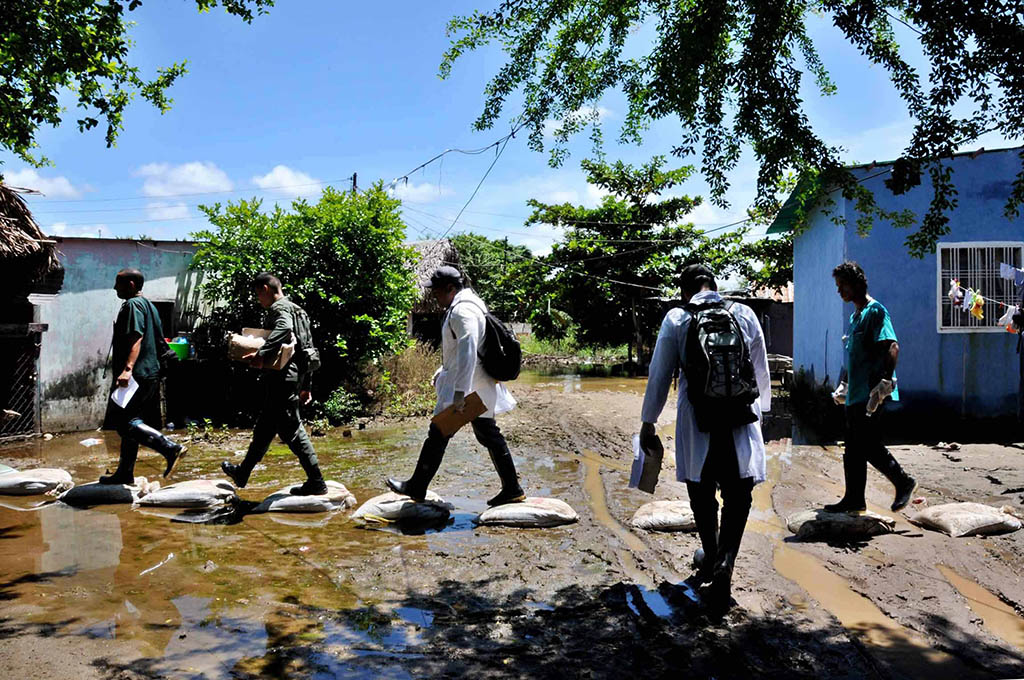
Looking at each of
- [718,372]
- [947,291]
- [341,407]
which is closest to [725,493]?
[718,372]

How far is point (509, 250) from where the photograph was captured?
50.0 meters

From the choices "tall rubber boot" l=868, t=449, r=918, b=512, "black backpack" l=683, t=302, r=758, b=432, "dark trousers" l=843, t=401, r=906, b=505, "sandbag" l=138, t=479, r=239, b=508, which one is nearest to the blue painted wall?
"tall rubber boot" l=868, t=449, r=918, b=512

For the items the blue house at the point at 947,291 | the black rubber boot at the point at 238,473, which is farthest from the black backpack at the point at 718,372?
the blue house at the point at 947,291

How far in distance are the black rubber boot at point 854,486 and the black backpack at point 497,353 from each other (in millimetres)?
2535

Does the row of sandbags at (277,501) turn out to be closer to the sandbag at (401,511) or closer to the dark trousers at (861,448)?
the sandbag at (401,511)

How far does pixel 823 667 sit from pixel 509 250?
4737 centimetres

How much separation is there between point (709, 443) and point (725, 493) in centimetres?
30

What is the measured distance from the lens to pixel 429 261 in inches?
832

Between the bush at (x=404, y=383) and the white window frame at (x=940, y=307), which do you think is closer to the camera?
the white window frame at (x=940, y=307)

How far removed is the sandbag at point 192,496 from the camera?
5.98 metres

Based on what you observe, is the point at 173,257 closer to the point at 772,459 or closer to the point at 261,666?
the point at 772,459

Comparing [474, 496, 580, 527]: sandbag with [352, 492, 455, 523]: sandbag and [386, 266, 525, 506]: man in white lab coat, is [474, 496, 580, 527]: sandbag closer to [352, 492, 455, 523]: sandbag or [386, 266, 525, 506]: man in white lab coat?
[386, 266, 525, 506]: man in white lab coat

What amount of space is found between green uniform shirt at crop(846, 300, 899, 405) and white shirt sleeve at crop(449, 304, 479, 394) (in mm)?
2787

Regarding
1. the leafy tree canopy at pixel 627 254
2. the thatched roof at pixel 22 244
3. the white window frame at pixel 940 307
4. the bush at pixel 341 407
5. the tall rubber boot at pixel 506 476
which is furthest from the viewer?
the leafy tree canopy at pixel 627 254
